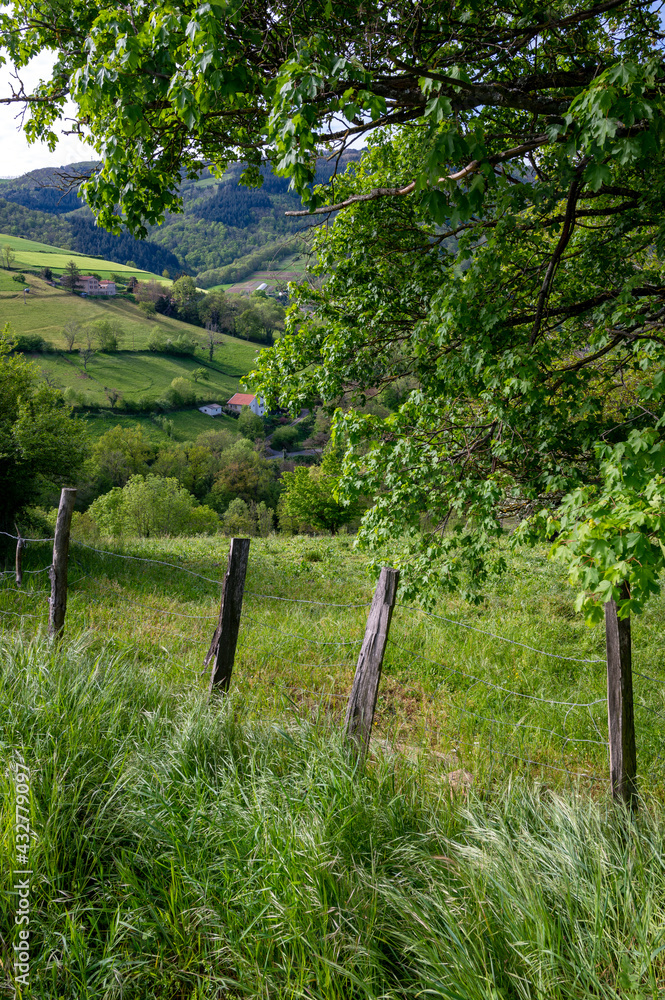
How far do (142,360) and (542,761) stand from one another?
390 feet

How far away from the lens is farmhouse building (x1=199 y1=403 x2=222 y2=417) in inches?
4134

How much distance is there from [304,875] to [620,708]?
6.73 ft

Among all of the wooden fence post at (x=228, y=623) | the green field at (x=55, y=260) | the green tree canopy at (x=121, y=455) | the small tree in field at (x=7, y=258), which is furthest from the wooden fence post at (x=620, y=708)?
the green field at (x=55, y=260)

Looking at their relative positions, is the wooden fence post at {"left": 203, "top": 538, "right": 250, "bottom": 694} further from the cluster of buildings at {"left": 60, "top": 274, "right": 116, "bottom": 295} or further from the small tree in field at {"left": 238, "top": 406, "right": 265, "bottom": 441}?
the cluster of buildings at {"left": 60, "top": 274, "right": 116, "bottom": 295}

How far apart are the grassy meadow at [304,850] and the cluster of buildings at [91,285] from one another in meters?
150

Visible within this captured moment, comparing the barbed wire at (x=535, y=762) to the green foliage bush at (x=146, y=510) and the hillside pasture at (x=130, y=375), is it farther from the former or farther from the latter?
the hillside pasture at (x=130, y=375)

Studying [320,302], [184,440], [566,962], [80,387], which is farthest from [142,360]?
[566,962]

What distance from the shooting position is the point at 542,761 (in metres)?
4.21

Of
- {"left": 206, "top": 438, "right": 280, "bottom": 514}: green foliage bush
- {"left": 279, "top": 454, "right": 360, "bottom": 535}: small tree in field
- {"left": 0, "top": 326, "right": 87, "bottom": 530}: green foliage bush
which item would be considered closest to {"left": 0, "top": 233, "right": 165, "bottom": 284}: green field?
{"left": 206, "top": 438, "right": 280, "bottom": 514}: green foliage bush

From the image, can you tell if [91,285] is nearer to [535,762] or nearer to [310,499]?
[310,499]

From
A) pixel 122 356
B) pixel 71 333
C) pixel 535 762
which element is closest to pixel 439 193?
pixel 535 762

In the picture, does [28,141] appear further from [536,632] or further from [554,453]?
[536,632]

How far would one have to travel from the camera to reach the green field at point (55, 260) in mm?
136750

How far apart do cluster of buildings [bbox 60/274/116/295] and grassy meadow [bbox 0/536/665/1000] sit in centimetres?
14951
